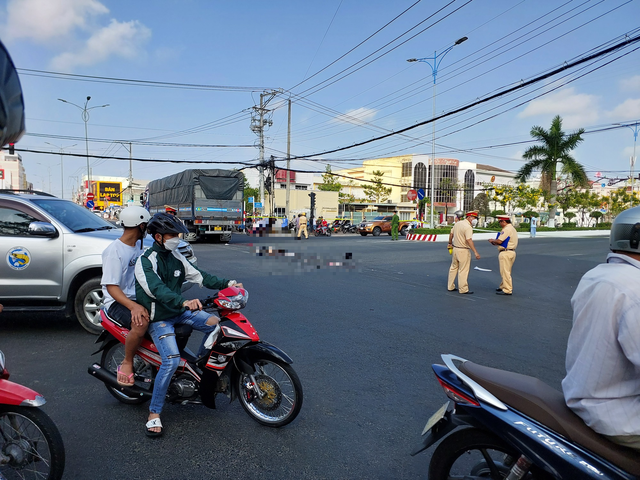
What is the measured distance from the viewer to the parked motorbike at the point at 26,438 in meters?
2.47

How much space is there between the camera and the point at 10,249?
5688 millimetres

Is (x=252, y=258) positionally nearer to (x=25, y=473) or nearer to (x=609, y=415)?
(x=25, y=473)

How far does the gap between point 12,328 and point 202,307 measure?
14.4ft

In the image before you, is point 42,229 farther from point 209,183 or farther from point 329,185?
point 329,185

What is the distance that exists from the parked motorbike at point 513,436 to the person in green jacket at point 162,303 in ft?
6.34

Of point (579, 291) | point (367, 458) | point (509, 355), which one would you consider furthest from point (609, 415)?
point (509, 355)

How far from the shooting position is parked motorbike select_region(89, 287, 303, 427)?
3391 millimetres

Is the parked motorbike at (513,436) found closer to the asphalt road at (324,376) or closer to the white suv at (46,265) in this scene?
the asphalt road at (324,376)

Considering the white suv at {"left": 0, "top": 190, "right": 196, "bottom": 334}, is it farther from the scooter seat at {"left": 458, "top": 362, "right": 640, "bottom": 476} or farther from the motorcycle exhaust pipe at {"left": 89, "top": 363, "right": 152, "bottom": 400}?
the scooter seat at {"left": 458, "top": 362, "right": 640, "bottom": 476}

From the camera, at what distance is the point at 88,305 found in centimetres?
580

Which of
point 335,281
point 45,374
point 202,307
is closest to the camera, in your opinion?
point 202,307

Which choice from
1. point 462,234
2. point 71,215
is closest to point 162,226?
point 71,215

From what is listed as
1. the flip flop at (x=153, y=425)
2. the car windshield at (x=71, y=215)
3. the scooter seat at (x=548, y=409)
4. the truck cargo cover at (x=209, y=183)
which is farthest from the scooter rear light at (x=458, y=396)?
the truck cargo cover at (x=209, y=183)

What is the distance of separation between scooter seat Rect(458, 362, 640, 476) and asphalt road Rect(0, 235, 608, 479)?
106 cm
